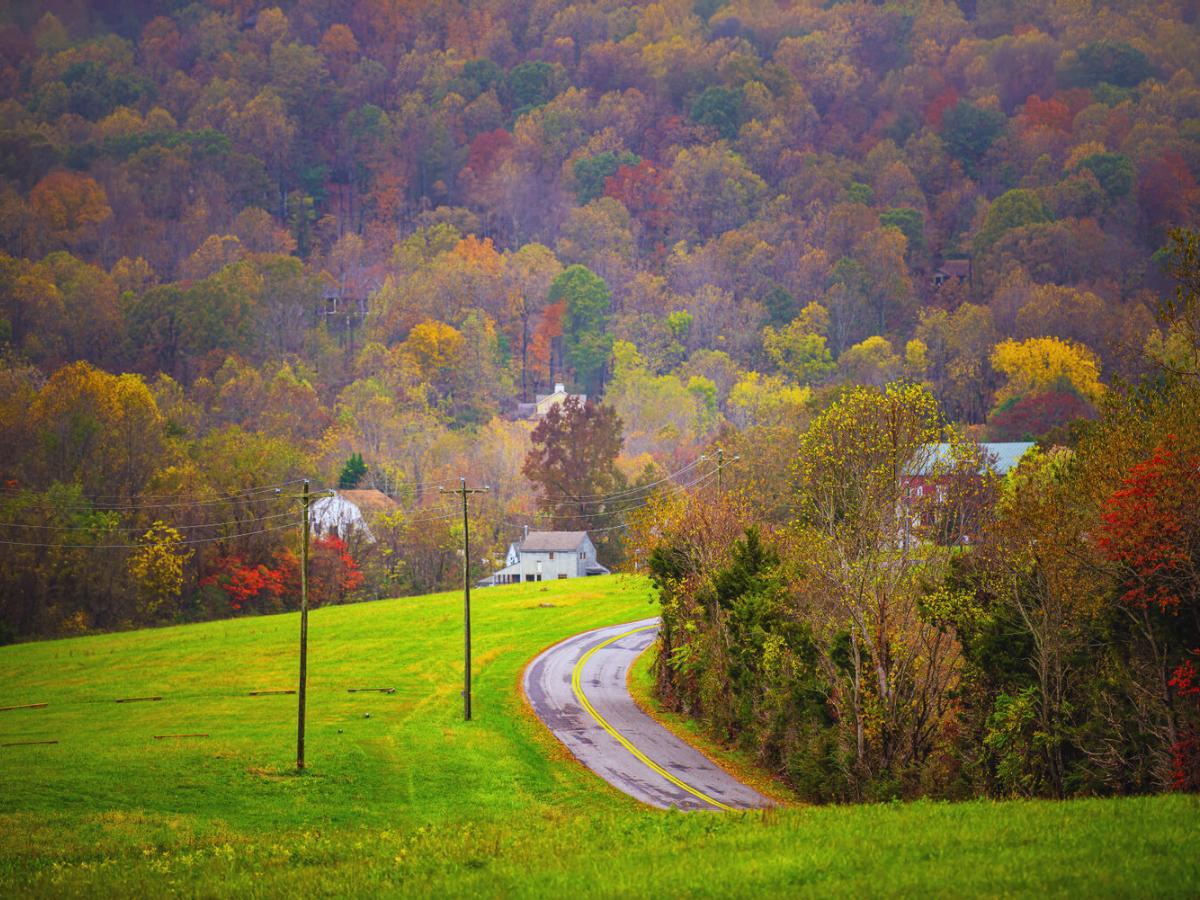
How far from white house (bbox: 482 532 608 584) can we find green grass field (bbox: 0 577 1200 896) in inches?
1221

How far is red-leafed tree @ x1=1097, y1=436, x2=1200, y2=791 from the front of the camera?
26812 mm

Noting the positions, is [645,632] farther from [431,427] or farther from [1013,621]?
[431,427]

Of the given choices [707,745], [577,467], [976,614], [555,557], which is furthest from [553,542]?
[976,614]

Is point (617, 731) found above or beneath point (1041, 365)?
beneath

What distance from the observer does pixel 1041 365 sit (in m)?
149

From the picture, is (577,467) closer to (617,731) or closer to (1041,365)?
(1041,365)

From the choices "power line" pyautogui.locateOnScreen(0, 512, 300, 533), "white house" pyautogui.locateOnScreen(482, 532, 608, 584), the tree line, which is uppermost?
"power line" pyautogui.locateOnScreen(0, 512, 300, 533)

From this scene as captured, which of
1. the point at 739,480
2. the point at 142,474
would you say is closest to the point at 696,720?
the point at 739,480

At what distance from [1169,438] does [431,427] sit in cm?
13945

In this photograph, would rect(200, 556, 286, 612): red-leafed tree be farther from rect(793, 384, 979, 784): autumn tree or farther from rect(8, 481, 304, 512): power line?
rect(793, 384, 979, 784): autumn tree

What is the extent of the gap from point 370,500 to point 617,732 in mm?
73327

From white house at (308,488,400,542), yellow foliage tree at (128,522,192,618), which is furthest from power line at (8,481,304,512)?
white house at (308,488,400,542)

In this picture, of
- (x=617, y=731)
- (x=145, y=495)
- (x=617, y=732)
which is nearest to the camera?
(x=617, y=732)

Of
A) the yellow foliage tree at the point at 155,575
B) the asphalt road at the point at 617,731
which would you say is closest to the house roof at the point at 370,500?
the yellow foliage tree at the point at 155,575
